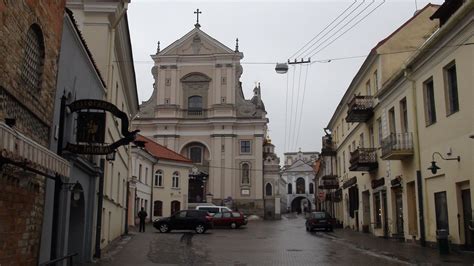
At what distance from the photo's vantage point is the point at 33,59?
28.5 feet

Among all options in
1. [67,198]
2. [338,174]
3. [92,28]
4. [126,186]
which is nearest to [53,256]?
[67,198]

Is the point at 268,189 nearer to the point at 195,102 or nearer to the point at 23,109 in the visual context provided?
the point at 195,102

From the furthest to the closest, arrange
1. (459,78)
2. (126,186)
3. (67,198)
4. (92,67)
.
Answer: (126,186), (459,78), (92,67), (67,198)

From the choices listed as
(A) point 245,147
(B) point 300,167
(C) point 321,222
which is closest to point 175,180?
(A) point 245,147

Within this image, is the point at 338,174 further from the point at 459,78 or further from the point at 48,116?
the point at 48,116

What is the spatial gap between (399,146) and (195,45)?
45518 mm

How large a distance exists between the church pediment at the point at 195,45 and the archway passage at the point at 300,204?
65598 mm

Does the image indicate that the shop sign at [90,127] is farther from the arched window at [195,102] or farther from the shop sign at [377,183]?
the arched window at [195,102]

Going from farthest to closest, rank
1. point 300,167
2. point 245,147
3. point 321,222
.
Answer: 1. point 300,167
2. point 245,147
3. point 321,222

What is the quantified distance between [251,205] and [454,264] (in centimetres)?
4748

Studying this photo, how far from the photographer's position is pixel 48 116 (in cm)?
956

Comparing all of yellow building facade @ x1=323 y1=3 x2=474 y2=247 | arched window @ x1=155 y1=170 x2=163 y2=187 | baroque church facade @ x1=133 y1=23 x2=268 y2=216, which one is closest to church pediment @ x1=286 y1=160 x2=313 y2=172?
baroque church facade @ x1=133 y1=23 x2=268 y2=216

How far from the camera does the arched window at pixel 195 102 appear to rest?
212 ft

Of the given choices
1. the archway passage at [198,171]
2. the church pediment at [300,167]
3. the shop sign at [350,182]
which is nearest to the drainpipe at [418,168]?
the shop sign at [350,182]
